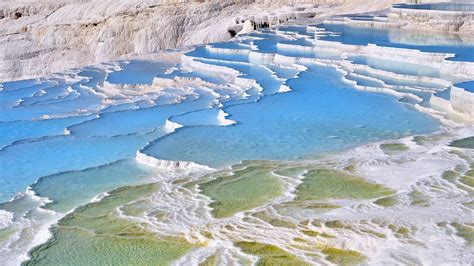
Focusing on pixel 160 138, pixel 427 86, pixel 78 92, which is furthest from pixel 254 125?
pixel 78 92

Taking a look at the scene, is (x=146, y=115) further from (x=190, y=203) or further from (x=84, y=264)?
(x=84, y=264)

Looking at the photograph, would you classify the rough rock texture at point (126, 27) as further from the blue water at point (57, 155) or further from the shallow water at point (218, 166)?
the blue water at point (57, 155)

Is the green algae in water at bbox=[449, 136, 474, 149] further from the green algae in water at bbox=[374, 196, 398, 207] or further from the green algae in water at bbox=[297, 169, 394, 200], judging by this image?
the green algae in water at bbox=[374, 196, 398, 207]

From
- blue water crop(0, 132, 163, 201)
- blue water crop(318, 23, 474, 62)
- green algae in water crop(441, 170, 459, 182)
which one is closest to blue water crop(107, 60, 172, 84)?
blue water crop(318, 23, 474, 62)

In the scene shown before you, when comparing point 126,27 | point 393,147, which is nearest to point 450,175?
point 393,147

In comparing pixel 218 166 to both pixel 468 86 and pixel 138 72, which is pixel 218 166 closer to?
pixel 468 86
